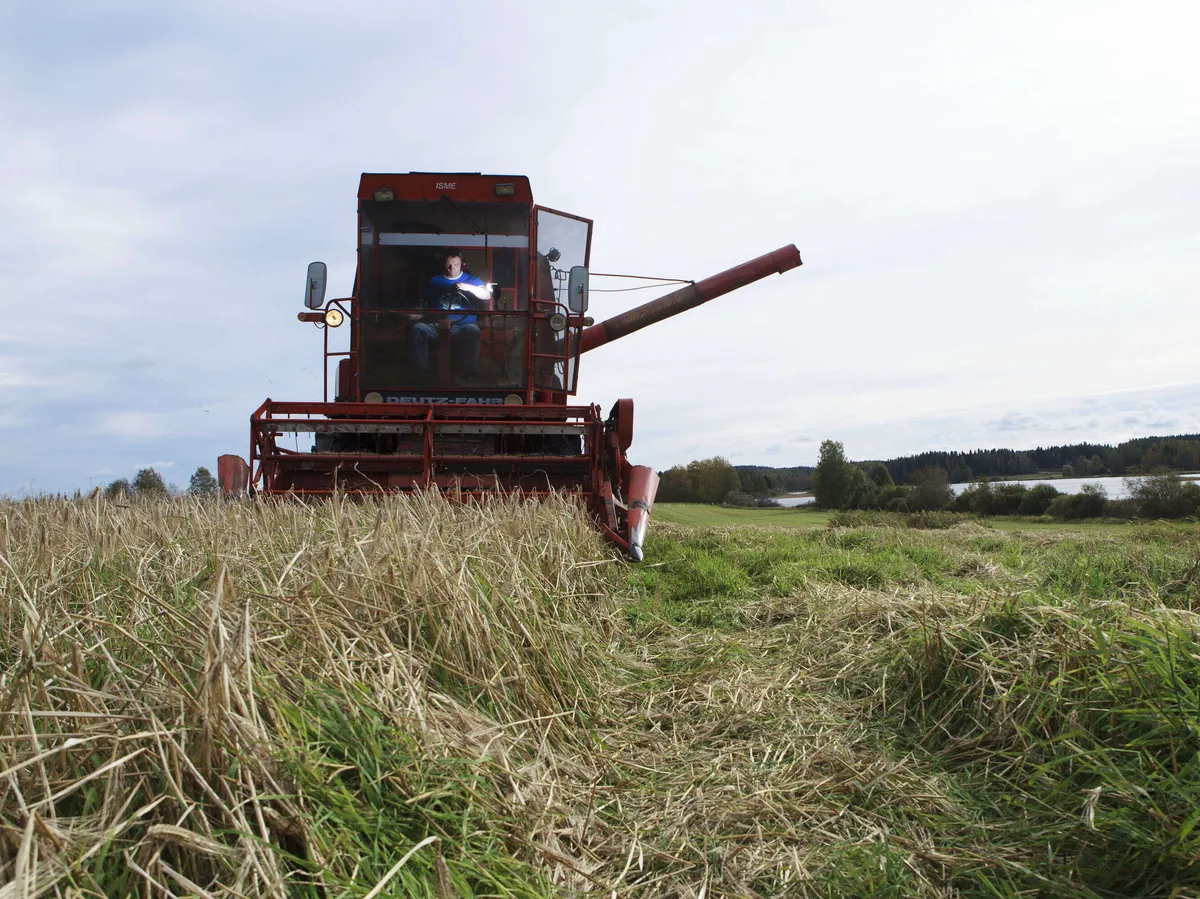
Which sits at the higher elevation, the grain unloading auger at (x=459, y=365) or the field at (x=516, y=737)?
the grain unloading auger at (x=459, y=365)

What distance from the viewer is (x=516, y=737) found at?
2443 millimetres

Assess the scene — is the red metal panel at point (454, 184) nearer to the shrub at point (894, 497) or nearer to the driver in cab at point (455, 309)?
the driver in cab at point (455, 309)

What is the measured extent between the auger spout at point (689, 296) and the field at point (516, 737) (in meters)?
→ 7.39

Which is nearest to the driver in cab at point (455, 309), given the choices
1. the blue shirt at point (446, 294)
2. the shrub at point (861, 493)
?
the blue shirt at point (446, 294)

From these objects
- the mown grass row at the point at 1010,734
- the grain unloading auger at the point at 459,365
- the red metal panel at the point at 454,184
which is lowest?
A: the mown grass row at the point at 1010,734

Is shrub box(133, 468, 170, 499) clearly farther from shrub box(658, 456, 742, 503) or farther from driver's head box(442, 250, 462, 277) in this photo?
→ shrub box(658, 456, 742, 503)

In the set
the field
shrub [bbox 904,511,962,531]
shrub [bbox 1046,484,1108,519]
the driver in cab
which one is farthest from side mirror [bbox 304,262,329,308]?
shrub [bbox 1046,484,1108,519]

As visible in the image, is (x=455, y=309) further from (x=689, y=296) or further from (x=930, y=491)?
(x=930, y=491)

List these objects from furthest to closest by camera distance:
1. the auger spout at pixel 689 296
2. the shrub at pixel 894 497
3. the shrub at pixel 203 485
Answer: the shrub at pixel 894 497 → the auger spout at pixel 689 296 → the shrub at pixel 203 485

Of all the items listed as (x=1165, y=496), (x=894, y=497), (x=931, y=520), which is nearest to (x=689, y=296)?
(x=931, y=520)

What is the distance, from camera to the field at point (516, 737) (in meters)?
1.51

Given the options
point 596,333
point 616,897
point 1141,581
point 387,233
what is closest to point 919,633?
point 1141,581

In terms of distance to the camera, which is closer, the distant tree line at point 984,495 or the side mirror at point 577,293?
the side mirror at point 577,293

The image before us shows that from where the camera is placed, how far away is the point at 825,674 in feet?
11.9
